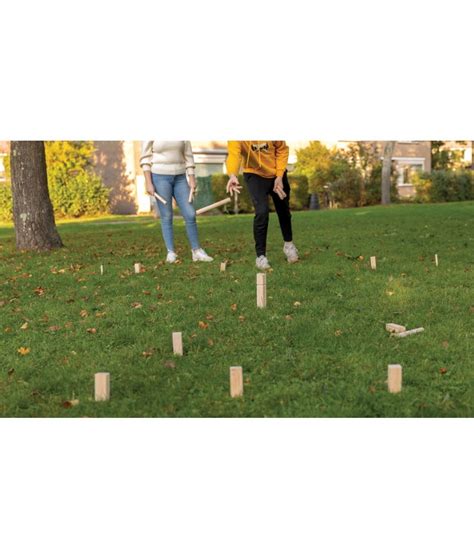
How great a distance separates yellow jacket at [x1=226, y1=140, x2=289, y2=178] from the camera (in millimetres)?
6402

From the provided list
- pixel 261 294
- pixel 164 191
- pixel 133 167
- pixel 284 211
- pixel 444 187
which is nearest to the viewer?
pixel 261 294

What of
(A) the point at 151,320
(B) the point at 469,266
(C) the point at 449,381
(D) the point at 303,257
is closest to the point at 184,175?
(D) the point at 303,257

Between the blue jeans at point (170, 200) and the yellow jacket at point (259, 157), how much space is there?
1000mm

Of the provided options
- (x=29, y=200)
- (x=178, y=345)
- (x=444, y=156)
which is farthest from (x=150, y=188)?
(x=444, y=156)

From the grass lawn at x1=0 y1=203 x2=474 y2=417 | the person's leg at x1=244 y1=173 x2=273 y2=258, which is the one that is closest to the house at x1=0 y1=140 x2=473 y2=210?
the grass lawn at x1=0 y1=203 x2=474 y2=417

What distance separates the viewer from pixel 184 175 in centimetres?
746

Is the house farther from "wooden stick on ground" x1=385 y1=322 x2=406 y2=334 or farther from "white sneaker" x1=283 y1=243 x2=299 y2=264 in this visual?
"wooden stick on ground" x1=385 y1=322 x2=406 y2=334

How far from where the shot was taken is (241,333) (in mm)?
4730

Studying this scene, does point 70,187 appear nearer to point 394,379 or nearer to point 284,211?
point 284,211

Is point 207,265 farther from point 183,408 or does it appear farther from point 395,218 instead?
point 395,218

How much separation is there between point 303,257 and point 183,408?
4.09 metres

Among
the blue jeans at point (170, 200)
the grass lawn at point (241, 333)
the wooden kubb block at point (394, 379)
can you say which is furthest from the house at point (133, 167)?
the wooden kubb block at point (394, 379)

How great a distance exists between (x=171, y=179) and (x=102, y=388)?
4194 millimetres

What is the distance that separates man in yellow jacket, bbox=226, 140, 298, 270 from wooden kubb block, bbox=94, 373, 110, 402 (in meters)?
3.32
